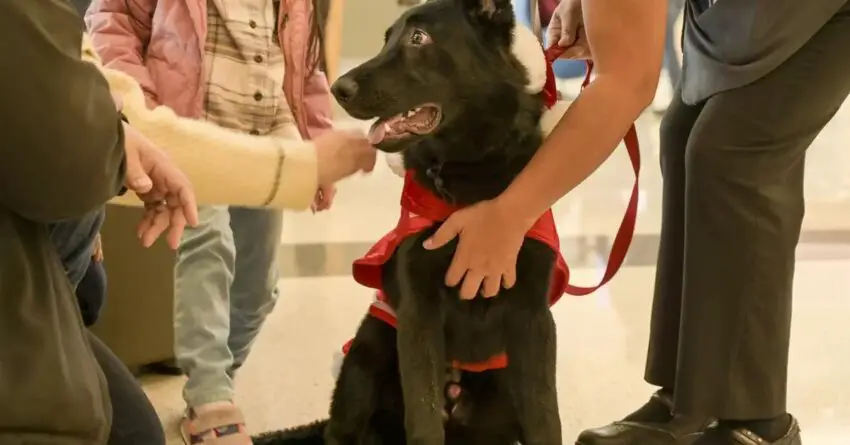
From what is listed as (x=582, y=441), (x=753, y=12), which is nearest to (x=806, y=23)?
(x=753, y=12)

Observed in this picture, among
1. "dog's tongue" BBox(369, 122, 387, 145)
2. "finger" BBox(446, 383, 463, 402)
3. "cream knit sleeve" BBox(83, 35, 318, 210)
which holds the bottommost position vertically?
"finger" BBox(446, 383, 463, 402)

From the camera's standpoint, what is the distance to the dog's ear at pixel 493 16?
1.17 metres

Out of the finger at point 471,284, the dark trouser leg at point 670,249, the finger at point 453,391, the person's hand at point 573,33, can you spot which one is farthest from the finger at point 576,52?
the finger at point 453,391

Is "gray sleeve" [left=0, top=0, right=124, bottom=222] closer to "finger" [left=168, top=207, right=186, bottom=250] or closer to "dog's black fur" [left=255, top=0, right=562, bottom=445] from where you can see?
"finger" [left=168, top=207, right=186, bottom=250]

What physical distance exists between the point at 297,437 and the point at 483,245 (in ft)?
1.76

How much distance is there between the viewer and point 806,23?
1.20 metres

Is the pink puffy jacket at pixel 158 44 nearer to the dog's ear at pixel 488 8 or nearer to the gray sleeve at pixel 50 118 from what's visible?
the dog's ear at pixel 488 8

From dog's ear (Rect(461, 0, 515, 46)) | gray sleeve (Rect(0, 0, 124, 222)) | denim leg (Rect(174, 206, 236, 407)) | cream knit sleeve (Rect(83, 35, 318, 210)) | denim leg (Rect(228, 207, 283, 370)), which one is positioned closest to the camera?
gray sleeve (Rect(0, 0, 124, 222))

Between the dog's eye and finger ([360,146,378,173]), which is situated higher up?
the dog's eye

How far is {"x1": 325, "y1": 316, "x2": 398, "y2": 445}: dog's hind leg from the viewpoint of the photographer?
1327 mm

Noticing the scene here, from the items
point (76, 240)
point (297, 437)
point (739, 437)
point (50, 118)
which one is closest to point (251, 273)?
point (297, 437)

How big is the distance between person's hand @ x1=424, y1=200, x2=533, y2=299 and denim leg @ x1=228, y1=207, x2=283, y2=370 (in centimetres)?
64

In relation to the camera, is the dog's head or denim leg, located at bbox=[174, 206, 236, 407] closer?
the dog's head

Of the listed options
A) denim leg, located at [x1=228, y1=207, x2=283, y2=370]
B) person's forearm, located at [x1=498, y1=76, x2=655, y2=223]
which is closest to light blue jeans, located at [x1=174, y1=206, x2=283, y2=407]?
denim leg, located at [x1=228, y1=207, x2=283, y2=370]
